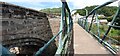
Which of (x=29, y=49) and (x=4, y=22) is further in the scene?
(x=29, y=49)

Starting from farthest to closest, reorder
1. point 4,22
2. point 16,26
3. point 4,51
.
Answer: point 16,26 < point 4,22 < point 4,51

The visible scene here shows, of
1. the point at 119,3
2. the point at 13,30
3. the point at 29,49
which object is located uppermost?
the point at 119,3

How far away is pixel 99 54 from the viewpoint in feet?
7.50

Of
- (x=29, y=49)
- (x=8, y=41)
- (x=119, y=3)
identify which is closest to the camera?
(x=119, y=3)

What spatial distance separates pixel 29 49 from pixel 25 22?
365 cm

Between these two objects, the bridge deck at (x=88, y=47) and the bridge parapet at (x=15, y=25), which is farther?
the bridge parapet at (x=15, y=25)

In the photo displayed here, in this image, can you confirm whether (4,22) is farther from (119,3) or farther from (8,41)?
(119,3)

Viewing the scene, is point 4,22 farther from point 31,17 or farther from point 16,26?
point 31,17

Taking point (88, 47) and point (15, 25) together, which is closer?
point (88, 47)

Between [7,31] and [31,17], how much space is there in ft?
5.47

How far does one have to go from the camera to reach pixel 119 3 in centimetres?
200

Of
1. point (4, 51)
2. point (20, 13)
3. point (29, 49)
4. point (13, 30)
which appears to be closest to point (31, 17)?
point (20, 13)

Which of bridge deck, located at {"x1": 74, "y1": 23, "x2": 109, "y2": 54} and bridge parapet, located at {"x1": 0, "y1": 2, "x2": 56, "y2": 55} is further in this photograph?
bridge parapet, located at {"x1": 0, "y1": 2, "x2": 56, "y2": 55}

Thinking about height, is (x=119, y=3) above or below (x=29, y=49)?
above
